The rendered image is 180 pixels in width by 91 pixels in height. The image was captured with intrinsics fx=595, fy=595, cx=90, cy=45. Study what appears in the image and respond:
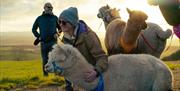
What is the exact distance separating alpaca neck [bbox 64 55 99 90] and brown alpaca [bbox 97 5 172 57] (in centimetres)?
149

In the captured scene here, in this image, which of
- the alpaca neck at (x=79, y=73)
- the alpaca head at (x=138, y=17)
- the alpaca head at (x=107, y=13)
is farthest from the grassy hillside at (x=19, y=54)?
the alpaca neck at (x=79, y=73)

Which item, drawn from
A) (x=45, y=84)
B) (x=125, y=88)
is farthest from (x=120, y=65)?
(x=45, y=84)

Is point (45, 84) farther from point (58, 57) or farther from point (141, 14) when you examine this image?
point (58, 57)

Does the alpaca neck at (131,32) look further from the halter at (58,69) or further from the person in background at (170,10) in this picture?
the halter at (58,69)

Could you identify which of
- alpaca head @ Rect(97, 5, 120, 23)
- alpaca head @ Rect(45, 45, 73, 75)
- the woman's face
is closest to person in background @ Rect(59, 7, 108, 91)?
the woman's face

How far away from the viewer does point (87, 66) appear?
7844mm

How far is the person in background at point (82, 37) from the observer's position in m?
8.05

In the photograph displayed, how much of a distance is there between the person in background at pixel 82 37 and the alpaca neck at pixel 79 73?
193 mm

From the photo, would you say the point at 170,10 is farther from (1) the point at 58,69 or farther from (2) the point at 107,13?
(2) the point at 107,13

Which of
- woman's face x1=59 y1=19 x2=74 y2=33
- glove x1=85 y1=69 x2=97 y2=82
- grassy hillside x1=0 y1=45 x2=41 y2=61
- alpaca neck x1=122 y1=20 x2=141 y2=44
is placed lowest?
grassy hillside x1=0 y1=45 x2=41 y2=61

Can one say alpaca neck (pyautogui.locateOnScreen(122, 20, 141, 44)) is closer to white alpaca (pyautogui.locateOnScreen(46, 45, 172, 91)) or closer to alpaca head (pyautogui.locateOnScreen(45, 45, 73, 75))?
white alpaca (pyautogui.locateOnScreen(46, 45, 172, 91))

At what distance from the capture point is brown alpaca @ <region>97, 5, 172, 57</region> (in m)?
9.02

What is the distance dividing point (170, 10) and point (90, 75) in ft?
4.73

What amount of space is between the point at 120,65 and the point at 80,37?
0.70 meters
